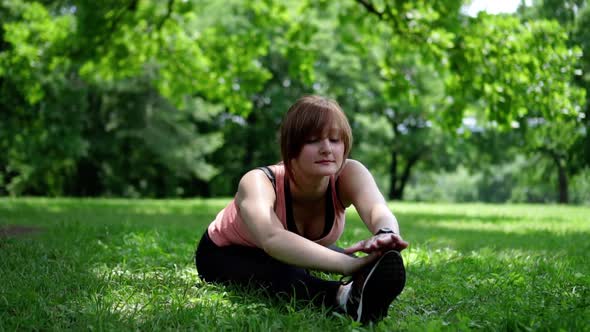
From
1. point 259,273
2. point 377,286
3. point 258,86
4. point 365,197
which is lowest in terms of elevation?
point 259,273

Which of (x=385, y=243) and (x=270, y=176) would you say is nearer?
(x=385, y=243)

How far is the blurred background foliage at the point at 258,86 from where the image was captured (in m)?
A: 10.8

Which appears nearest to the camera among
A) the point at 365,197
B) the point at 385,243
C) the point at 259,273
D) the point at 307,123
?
the point at 385,243

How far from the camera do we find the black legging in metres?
3.27

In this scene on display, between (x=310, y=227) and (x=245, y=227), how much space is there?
431 millimetres

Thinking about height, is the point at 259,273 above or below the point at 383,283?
below

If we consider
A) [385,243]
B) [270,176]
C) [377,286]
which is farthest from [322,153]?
[377,286]

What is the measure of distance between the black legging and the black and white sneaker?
Answer: 32 centimetres

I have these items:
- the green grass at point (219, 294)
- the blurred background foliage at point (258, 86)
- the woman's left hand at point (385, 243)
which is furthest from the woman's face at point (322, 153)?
the blurred background foliage at point (258, 86)

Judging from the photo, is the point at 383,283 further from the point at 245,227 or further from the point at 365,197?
the point at 245,227

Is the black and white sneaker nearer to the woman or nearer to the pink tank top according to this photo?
the woman

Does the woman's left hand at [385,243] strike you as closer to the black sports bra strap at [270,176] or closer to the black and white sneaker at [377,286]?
the black and white sneaker at [377,286]

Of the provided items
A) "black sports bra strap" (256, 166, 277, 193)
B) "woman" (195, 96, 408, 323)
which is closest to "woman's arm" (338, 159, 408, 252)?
"woman" (195, 96, 408, 323)

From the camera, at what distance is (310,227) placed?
3.58m
